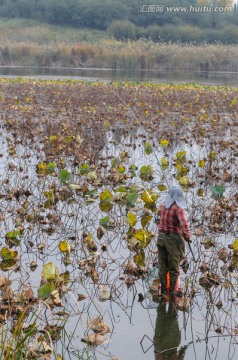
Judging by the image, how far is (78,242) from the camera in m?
5.20

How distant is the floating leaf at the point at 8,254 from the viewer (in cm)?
452

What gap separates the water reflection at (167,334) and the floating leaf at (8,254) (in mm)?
1121

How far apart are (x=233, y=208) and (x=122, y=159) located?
7.11ft

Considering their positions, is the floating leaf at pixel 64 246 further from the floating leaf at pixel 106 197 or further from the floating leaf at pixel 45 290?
the floating leaf at pixel 106 197

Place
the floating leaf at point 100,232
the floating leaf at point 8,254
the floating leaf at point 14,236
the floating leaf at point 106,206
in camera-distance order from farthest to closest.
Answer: the floating leaf at point 106,206 → the floating leaf at point 100,232 → the floating leaf at point 14,236 → the floating leaf at point 8,254

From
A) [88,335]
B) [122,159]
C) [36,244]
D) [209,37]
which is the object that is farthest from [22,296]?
[209,37]

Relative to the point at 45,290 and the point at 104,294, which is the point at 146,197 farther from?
the point at 45,290

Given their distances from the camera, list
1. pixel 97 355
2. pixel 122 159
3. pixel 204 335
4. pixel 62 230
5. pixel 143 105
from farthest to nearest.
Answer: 1. pixel 143 105
2. pixel 122 159
3. pixel 62 230
4. pixel 204 335
5. pixel 97 355

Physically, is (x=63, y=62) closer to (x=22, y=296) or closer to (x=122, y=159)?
(x=122, y=159)

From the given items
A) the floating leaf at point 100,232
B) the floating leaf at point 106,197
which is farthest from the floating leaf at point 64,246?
the floating leaf at point 106,197

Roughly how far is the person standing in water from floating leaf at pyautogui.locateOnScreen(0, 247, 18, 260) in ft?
3.54

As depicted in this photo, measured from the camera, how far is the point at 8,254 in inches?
179

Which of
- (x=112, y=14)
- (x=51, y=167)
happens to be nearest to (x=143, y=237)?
(x=51, y=167)

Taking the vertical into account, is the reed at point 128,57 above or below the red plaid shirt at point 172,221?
above
